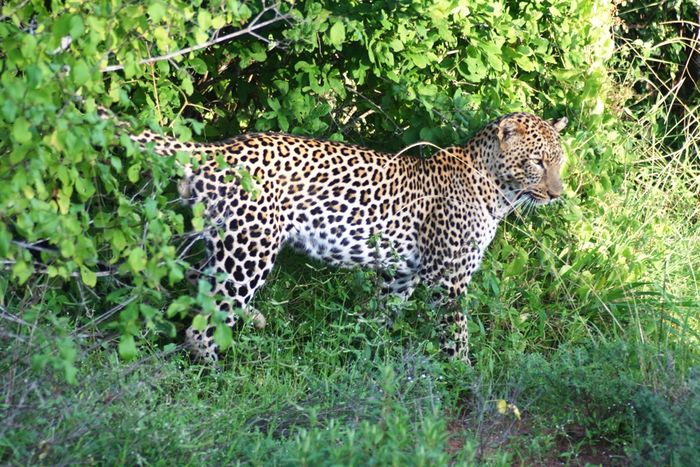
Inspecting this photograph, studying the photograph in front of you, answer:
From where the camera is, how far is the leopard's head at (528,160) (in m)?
7.16

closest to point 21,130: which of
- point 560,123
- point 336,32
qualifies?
point 336,32

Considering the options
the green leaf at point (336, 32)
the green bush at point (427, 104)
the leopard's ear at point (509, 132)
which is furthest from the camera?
the leopard's ear at point (509, 132)

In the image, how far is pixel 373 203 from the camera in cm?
706

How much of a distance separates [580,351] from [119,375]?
8.67 feet

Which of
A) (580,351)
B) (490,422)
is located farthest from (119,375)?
(580,351)

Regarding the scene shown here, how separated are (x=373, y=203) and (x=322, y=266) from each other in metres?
0.73

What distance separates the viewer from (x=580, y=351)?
614cm

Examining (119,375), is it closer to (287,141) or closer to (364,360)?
(364,360)

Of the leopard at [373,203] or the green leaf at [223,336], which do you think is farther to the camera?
the leopard at [373,203]

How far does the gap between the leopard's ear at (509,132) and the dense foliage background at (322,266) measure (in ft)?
1.37

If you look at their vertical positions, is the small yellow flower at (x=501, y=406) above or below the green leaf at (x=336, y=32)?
below

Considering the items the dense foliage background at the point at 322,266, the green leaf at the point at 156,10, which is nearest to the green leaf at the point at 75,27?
the dense foliage background at the point at 322,266

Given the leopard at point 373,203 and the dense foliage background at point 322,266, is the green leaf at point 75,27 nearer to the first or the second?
the dense foliage background at point 322,266

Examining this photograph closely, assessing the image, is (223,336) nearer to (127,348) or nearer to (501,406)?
(127,348)
